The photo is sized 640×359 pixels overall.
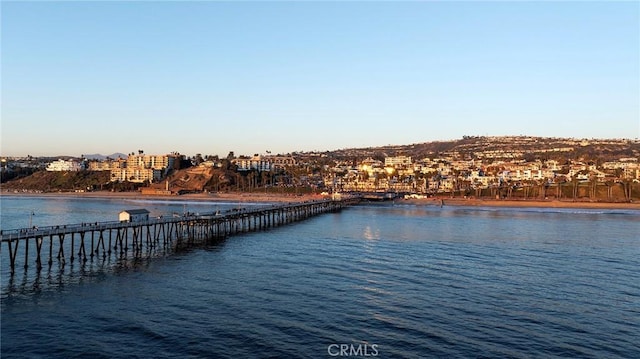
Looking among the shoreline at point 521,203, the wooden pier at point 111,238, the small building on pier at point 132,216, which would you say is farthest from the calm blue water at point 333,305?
the shoreline at point 521,203

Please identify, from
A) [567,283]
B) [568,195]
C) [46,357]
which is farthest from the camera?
[568,195]

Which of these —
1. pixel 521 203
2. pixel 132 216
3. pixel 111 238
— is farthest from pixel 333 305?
pixel 521 203

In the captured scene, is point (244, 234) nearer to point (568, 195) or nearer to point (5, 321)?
point (5, 321)

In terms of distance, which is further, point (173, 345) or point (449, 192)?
point (449, 192)

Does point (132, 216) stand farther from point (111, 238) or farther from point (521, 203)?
point (521, 203)

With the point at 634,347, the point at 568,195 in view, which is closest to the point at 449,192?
the point at 568,195

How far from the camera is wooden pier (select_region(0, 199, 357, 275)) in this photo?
4012 cm

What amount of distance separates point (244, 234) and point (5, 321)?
134ft

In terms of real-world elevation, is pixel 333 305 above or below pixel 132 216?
below

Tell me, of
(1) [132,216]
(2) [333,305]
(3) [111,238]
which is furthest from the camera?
(3) [111,238]

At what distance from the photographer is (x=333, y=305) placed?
2958 centimetres

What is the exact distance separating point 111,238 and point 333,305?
35815mm

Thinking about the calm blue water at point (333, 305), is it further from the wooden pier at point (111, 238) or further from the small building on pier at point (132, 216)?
the small building on pier at point (132, 216)

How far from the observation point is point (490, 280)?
3716cm
